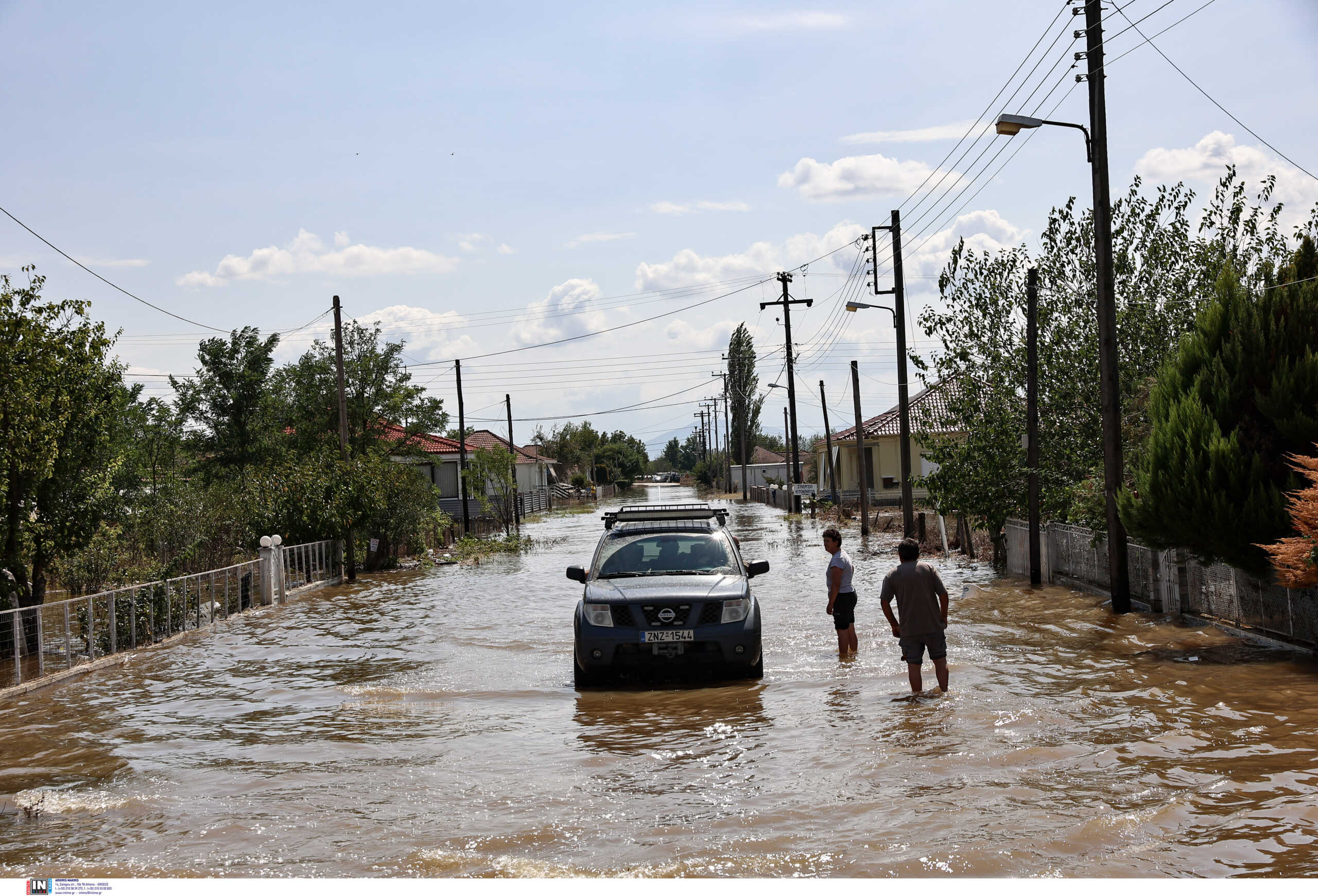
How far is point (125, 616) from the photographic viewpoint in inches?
Answer: 615

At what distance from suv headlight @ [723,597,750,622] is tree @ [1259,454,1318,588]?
5.06 meters

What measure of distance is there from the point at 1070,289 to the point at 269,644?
16.2m

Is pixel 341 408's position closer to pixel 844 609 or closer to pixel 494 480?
pixel 844 609

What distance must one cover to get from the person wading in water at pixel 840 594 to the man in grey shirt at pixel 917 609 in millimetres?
2068

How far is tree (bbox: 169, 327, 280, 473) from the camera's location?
42.4 metres

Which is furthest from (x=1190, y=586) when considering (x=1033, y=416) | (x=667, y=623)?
(x=667, y=623)

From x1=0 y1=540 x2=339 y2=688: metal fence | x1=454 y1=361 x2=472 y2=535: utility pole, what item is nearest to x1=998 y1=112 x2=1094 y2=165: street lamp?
x1=0 y1=540 x2=339 y2=688: metal fence

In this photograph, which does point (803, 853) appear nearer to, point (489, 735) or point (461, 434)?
point (489, 735)

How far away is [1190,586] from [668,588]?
7553 millimetres

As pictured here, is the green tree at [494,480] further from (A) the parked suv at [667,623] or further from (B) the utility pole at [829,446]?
(A) the parked suv at [667,623]

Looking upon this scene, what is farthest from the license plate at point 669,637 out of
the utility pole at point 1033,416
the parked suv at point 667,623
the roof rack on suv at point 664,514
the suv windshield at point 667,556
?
the utility pole at point 1033,416

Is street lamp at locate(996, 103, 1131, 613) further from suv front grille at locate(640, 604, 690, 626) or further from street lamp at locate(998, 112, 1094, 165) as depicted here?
suv front grille at locate(640, 604, 690, 626)

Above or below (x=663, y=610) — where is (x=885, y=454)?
above

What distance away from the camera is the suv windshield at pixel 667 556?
38.2 feet
